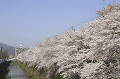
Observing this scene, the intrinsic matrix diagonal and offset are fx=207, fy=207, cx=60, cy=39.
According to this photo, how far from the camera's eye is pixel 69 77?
16234 mm

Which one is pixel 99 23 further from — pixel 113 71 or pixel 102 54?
pixel 113 71

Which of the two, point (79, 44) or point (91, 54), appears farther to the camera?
point (79, 44)

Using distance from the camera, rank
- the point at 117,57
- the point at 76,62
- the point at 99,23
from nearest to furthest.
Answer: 1. the point at 117,57
2. the point at 99,23
3. the point at 76,62

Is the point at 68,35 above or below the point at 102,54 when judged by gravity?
above

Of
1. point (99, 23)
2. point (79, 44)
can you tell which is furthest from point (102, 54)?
point (79, 44)

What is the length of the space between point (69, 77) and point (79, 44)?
2.71m

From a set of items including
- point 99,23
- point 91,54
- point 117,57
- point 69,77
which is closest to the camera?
point 117,57

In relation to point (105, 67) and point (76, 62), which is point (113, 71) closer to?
point (105, 67)

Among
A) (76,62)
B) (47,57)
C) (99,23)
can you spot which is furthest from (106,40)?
(47,57)

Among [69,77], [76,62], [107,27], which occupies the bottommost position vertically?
[69,77]

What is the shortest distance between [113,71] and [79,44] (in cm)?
648

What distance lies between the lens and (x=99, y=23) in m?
11.9

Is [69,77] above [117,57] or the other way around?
the other way around

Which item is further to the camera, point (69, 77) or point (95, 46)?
point (69, 77)
